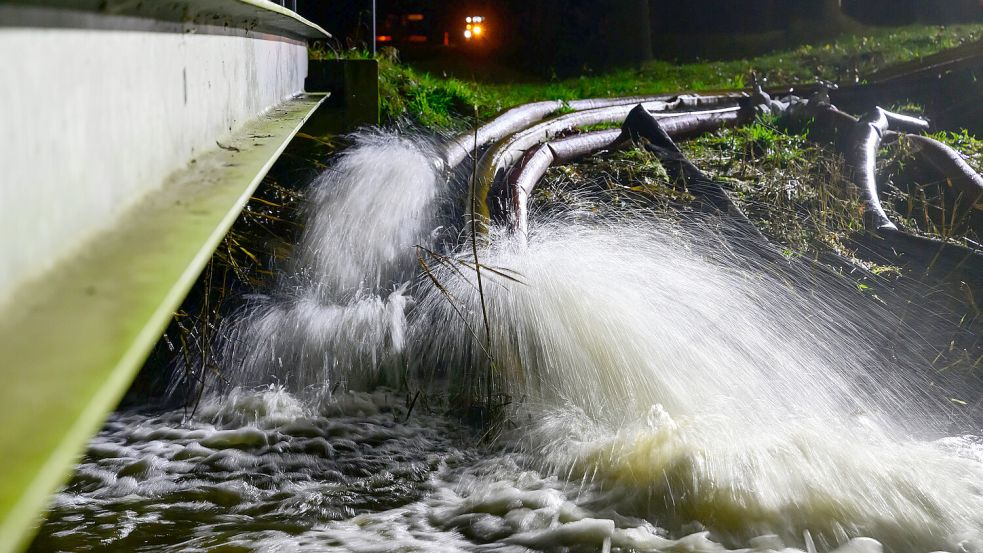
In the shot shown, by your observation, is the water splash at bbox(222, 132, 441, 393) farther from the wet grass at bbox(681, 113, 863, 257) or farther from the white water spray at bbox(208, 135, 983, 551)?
the wet grass at bbox(681, 113, 863, 257)

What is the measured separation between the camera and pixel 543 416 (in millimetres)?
3781

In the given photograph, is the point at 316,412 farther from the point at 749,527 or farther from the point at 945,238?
the point at 945,238

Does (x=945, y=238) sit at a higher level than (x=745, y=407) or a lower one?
higher

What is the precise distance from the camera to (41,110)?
120cm

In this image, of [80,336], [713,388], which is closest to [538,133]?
[713,388]

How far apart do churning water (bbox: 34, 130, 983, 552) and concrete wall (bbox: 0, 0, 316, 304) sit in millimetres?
1560

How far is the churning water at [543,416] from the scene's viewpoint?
116 inches

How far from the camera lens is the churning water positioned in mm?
2936

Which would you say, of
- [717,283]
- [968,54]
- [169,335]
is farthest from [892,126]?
[169,335]

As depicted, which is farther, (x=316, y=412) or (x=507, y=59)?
(x=507, y=59)

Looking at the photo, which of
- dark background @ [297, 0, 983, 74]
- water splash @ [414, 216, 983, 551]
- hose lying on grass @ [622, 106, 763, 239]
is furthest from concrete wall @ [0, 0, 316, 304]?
dark background @ [297, 0, 983, 74]

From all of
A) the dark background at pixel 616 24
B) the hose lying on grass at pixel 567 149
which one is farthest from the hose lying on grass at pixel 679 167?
the dark background at pixel 616 24

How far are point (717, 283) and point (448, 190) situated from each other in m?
1.94

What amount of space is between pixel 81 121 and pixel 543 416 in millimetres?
2746
